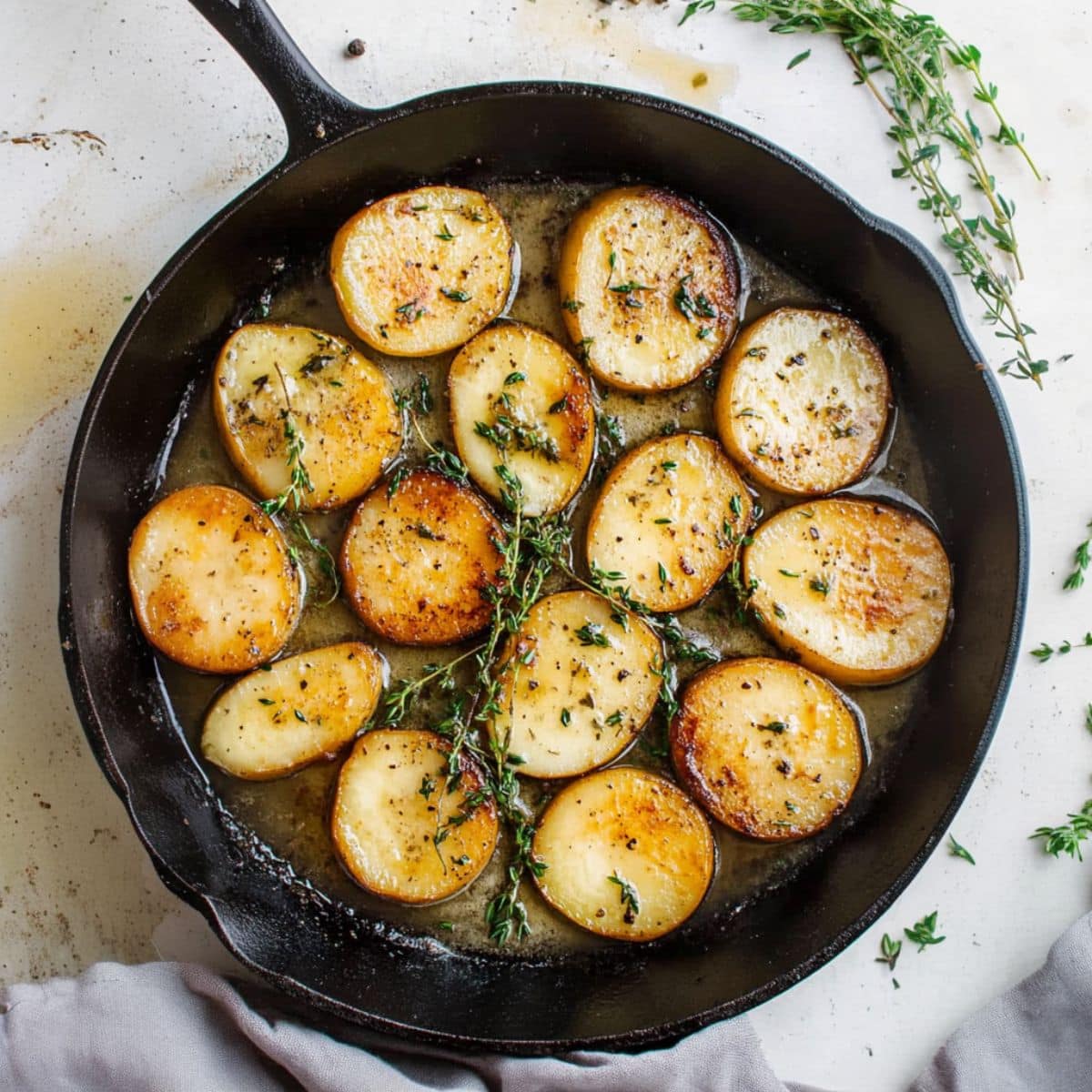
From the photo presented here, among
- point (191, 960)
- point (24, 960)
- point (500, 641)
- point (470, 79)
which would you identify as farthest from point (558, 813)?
point (470, 79)

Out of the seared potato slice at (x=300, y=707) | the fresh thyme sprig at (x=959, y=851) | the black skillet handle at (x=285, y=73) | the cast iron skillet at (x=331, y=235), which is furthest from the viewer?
the fresh thyme sprig at (x=959, y=851)

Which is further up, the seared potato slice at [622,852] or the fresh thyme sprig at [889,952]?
the seared potato slice at [622,852]

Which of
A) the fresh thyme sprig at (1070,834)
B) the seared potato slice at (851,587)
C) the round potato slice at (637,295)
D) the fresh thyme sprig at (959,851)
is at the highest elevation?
the round potato slice at (637,295)

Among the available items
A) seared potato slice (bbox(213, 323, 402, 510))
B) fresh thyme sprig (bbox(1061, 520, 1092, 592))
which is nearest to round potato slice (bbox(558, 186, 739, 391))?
seared potato slice (bbox(213, 323, 402, 510))

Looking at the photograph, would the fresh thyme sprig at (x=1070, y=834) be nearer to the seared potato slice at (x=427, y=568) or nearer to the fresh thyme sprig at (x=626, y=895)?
the fresh thyme sprig at (x=626, y=895)

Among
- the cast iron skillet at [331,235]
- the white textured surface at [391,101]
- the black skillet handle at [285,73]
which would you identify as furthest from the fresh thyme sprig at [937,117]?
the black skillet handle at [285,73]

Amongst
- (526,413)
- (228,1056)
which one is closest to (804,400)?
(526,413)

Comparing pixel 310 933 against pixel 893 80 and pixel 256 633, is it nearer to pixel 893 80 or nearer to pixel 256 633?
pixel 256 633

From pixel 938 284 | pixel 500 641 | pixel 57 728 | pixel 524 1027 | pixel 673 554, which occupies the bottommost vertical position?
pixel 524 1027
